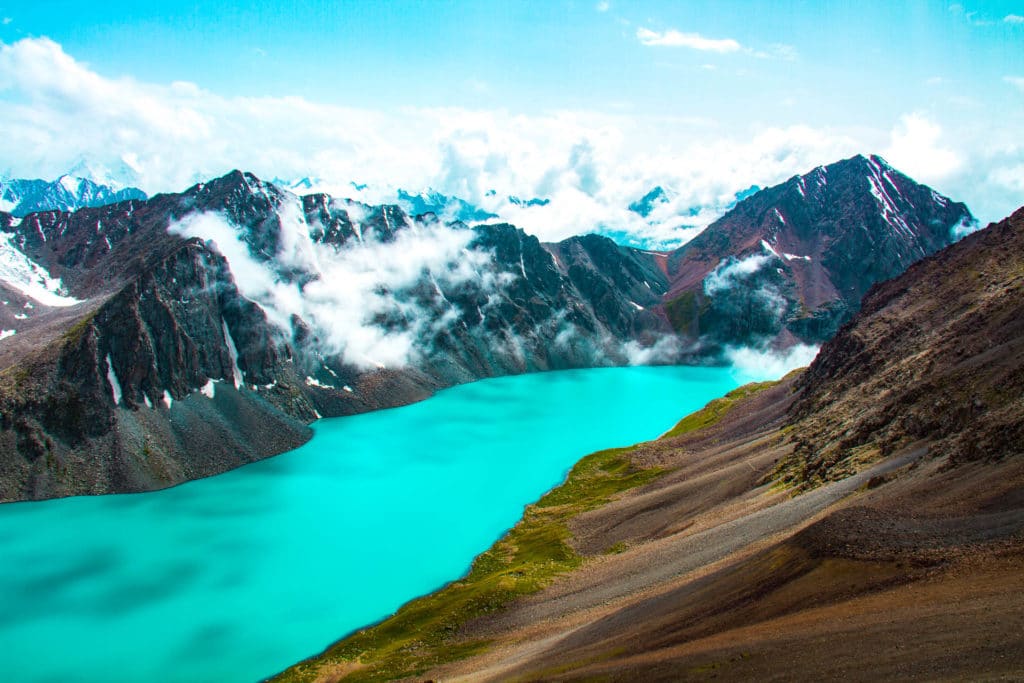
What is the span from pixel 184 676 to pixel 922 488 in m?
51.6

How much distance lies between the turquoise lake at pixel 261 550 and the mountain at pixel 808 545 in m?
5.27

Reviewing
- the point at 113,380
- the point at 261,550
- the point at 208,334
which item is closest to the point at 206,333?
the point at 208,334

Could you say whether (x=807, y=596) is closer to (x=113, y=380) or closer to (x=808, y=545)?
(x=808, y=545)

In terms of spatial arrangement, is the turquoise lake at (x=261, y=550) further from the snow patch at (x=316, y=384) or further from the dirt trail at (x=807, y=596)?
the dirt trail at (x=807, y=596)

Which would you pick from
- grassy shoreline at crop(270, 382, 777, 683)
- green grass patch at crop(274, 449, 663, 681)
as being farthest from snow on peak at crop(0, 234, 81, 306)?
green grass patch at crop(274, 449, 663, 681)

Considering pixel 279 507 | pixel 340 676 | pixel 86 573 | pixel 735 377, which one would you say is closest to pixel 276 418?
pixel 279 507

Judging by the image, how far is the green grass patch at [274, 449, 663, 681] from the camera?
47.1 m

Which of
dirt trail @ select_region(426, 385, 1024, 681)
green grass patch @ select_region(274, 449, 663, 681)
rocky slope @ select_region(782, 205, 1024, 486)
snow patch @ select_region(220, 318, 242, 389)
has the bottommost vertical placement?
dirt trail @ select_region(426, 385, 1024, 681)

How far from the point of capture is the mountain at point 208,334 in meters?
93.1

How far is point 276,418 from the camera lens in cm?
11681

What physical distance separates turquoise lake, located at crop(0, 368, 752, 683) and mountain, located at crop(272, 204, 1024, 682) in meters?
5.27

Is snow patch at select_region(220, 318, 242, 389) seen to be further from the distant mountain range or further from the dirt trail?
the dirt trail

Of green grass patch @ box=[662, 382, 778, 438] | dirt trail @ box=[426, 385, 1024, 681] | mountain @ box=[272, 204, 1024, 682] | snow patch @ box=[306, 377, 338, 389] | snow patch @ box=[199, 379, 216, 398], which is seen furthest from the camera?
snow patch @ box=[306, 377, 338, 389]

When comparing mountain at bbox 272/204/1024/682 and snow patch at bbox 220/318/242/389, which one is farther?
snow patch at bbox 220/318/242/389
